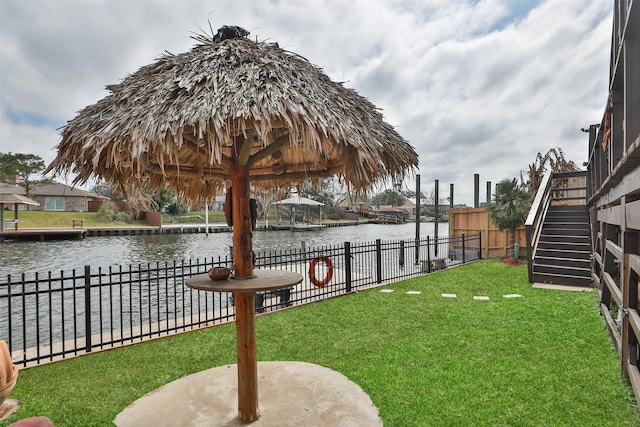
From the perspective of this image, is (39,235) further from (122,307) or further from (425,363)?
(425,363)

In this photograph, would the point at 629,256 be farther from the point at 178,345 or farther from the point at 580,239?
Result: the point at 580,239

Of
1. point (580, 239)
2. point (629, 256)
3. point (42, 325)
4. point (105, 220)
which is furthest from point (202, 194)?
point (105, 220)

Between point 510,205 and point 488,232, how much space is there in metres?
1.99

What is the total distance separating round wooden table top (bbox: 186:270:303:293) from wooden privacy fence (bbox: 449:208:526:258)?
12.4 m

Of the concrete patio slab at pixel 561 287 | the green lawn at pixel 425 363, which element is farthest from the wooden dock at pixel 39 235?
the concrete patio slab at pixel 561 287

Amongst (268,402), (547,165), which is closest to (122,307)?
(268,402)

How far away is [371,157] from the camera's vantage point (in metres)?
2.35

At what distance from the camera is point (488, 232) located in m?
13.6

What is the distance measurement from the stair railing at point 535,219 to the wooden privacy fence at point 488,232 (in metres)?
2.92

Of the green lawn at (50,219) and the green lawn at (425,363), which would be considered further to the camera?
the green lawn at (50,219)

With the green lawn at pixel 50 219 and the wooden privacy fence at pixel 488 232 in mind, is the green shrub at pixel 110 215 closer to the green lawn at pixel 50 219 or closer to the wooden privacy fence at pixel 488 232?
the green lawn at pixel 50 219

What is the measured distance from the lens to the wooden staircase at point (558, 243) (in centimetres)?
754

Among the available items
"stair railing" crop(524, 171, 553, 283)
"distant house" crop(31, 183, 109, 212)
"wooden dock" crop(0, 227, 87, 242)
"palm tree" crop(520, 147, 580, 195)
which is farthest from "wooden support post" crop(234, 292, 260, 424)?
"distant house" crop(31, 183, 109, 212)

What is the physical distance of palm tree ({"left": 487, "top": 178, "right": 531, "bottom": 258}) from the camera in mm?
11727
